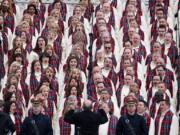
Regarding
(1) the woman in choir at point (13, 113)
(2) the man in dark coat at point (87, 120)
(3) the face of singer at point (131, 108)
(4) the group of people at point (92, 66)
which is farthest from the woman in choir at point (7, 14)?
(2) the man in dark coat at point (87, 120)

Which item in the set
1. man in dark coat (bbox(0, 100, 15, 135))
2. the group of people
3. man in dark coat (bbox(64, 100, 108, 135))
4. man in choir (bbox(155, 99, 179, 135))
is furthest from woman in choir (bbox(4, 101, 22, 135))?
man in choir (bbox(155, 99, 179, 135))

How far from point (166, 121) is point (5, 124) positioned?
113 inches

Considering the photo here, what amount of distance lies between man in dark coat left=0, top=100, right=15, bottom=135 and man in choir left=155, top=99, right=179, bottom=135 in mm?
2638

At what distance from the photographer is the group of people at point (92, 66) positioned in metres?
15.8

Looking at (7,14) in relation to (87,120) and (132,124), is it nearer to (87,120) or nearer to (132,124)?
(132,124)

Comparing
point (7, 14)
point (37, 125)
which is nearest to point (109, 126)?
point (37, 125)

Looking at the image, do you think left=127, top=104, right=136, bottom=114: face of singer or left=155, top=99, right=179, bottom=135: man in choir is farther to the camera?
left=155, top=99, right=179, bottom=135: man in choir

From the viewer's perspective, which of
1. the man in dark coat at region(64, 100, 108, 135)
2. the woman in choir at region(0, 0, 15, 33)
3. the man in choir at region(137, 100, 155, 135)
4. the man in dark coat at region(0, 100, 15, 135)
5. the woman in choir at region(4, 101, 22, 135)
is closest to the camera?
the man in dark coat at region(64, 100, 108, 135)

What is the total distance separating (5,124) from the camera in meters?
14.8

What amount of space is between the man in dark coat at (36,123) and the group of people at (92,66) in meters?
0.02

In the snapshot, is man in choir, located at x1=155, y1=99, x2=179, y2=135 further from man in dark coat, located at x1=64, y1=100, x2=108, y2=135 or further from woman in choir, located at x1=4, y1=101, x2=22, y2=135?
woman in choir, located at x1=4, y1=101, x2=22, y2=135

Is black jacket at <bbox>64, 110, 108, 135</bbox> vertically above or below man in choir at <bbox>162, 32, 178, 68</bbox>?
below

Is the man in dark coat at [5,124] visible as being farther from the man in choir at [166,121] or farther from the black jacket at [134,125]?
the man in choir at [166,121]

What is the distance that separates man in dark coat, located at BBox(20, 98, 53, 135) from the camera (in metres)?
15.0
